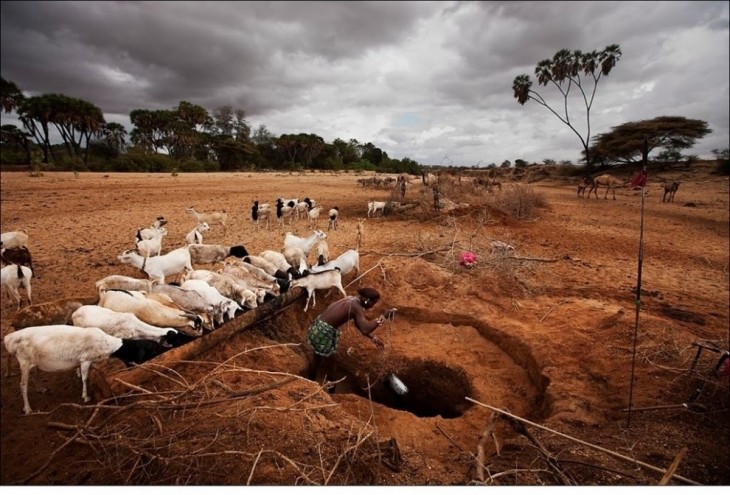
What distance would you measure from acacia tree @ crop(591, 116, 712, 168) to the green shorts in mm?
19775

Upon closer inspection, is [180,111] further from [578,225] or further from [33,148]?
[578,225]

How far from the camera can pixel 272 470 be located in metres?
2.77

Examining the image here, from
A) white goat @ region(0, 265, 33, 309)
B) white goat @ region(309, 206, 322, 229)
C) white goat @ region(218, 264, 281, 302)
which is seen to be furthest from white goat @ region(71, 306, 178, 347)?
white goat @ region(309, 206, 322, 229)

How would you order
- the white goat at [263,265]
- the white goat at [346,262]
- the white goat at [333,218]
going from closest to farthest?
1. the white goat at [263,265]
2. the white goat at [346,262]
3. the white goat at [333,218]

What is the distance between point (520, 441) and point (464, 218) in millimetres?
11495

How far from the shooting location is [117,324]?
13.5 feet

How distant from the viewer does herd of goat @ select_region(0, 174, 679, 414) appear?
3.59m

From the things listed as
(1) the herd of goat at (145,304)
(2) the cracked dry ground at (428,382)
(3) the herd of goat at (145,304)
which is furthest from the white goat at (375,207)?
(1) the herd of goat at (145,304)

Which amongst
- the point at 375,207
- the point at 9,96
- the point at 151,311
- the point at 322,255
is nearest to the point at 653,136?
the point at 375,207

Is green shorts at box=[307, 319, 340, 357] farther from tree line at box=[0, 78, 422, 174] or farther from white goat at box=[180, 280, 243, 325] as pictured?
tree line at box=[0, 78, 422, 174]

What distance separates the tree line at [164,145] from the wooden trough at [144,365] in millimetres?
30365

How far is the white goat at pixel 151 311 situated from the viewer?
454 cm

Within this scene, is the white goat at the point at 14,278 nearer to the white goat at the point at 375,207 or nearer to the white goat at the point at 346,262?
the white goat at the point at 346,262

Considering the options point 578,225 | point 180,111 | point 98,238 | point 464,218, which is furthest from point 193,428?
point 180,111
